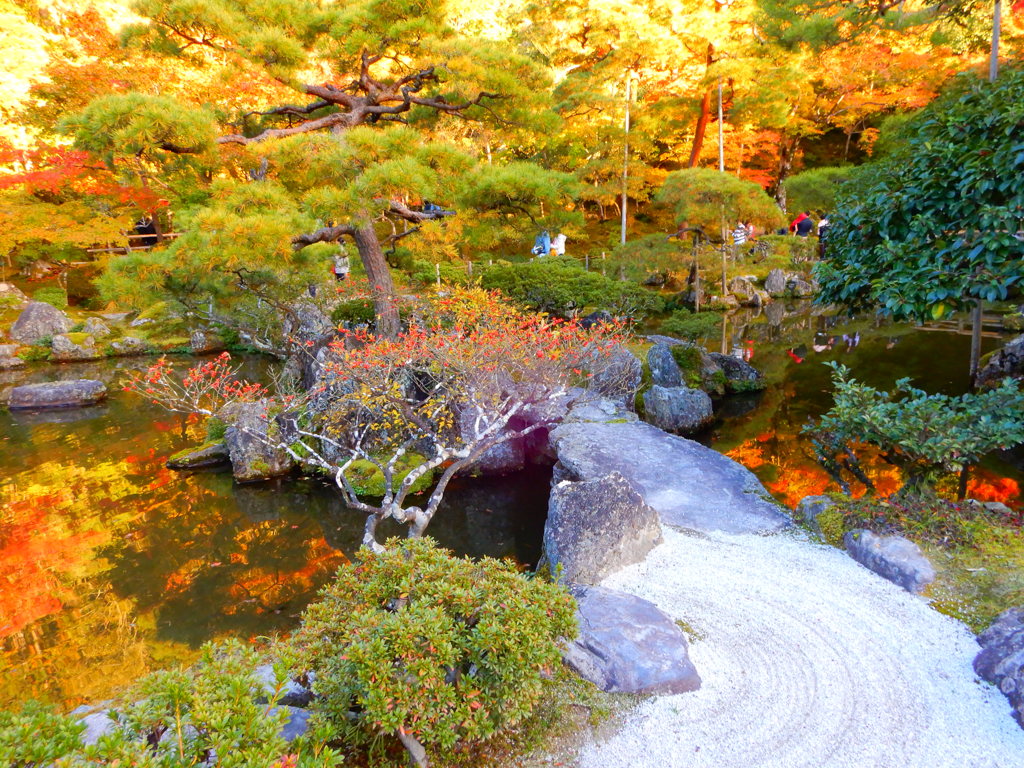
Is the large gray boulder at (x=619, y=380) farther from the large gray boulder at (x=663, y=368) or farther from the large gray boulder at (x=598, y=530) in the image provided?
the large gray boulder at (x=598, y=530)

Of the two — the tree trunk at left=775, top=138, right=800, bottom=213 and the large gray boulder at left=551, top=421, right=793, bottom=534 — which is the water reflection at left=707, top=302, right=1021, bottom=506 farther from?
the tree trunk at left=775, top=138, right=800, bottom=213

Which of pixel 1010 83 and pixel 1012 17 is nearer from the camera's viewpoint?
pixel 1010 83

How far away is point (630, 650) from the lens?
3.88 metres

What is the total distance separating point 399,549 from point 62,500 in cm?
792

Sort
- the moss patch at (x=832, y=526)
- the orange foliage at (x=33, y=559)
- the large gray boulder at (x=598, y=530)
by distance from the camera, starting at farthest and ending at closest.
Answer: the orange foliage at (x=33, y=559) → the moss patch at (x=832, y=526) → the large gray boulder at (x=598, y=530)

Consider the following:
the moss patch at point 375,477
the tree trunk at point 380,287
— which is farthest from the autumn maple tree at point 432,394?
the tree trunk at point 380,287

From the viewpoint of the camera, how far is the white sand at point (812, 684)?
3254 millimetres

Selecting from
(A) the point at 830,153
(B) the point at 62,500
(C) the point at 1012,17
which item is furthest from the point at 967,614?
(A) the point at 830,153

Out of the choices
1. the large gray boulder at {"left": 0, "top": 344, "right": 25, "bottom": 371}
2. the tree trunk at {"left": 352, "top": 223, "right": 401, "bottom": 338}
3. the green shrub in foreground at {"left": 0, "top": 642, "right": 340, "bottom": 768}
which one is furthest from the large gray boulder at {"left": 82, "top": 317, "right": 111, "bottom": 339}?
the green shrub in foreground at {"left": 0, "top": 642, "right": 340, "bottom": 768}

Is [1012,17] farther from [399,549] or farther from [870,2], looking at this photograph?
[399,549]

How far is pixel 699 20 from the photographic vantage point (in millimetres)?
16516

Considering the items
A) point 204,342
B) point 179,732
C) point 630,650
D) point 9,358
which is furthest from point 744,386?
point 9,358

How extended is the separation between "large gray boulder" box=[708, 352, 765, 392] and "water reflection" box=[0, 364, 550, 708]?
17.4 ft

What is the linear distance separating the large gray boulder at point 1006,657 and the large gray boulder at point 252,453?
8.72 meters
